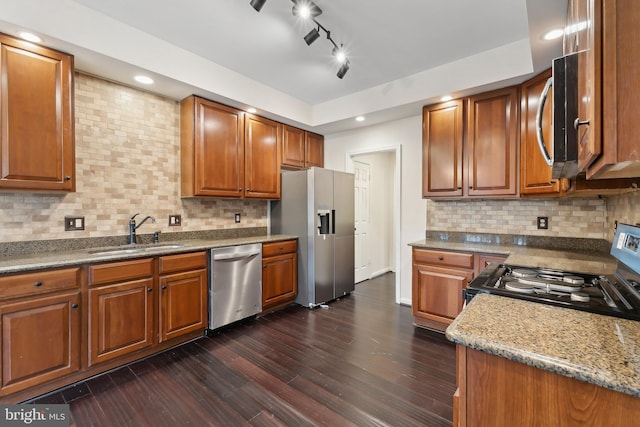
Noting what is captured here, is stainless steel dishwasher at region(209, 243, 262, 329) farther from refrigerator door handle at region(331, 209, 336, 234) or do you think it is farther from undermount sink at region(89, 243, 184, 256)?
refrigerator door handle at region(331, 209, 336, 234)

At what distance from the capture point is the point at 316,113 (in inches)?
159

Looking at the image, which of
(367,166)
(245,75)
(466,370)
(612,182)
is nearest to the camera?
(466,370)

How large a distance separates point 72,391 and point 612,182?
3.47m

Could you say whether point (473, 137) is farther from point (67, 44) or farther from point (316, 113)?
point (67, 44)

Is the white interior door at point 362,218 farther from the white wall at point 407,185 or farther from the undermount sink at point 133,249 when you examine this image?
the undermount sink at point 133,249

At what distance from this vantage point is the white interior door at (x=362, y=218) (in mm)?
4707

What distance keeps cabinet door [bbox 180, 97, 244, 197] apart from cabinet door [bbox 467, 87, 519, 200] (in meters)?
2.55

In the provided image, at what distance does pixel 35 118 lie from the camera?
200 cm

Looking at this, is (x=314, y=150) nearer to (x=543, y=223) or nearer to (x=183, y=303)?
(x=183, y=303)

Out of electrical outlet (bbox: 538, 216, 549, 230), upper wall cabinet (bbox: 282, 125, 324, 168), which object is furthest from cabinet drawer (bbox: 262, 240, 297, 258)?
electrical outlet (bbox: 538, 216, 549, 230)

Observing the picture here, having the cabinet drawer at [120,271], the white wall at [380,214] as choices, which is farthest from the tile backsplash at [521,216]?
the cabinet drawer at [120,271]

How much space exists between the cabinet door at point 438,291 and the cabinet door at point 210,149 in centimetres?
225

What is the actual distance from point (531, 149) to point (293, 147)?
9.10 feet

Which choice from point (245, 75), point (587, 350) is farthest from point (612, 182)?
point (245, 75)
